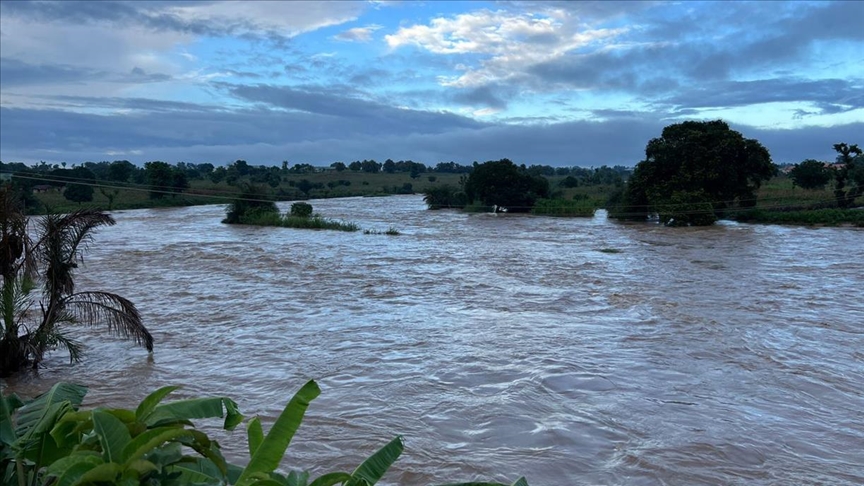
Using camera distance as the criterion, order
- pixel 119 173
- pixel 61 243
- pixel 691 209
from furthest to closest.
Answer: pixel 119 173
pixel 691 209
pixel 61 243

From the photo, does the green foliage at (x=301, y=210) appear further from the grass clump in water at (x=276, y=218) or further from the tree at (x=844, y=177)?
the tree at (x=844, y=177)

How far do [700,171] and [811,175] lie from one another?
34.6ft

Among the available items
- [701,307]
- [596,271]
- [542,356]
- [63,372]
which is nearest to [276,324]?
[63,372]

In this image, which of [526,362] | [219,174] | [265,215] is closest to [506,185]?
[265,215]

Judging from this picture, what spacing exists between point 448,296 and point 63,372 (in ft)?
21.5

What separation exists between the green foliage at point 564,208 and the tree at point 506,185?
2.65 feet

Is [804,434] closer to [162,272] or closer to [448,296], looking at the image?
[448,296]

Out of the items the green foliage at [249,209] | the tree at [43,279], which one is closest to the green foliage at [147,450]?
the tree at [43,279]

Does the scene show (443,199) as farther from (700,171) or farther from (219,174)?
(219,174)

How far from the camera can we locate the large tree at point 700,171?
91.8 ft

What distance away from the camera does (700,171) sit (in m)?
28.1

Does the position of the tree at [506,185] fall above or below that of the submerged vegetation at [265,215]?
above

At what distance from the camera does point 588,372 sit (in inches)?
269

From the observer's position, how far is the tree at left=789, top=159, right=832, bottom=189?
3416 cm
